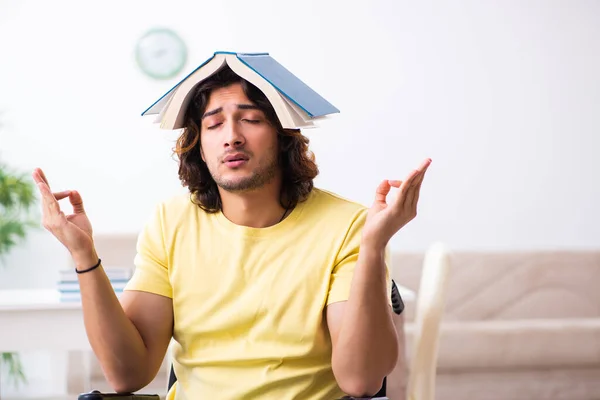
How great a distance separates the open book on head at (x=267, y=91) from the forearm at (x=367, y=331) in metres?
0.27

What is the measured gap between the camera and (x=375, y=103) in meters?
4.27

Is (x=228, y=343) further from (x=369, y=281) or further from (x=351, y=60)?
(x=351, y=60)

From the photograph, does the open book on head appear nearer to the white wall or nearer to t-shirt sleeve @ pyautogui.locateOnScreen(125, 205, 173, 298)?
t-shirt sleeve @ pyautogui.locateOnScreen(125, 205, 173, 298)

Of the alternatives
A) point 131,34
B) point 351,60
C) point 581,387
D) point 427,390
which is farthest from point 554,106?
point 427,390

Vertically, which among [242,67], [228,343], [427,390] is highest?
[242,67]

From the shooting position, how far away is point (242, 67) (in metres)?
1.53

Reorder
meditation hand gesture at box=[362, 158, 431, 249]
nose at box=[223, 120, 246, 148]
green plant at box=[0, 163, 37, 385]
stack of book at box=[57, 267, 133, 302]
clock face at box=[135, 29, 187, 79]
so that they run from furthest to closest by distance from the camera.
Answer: clock face at box=[135, 29, 187, 79]
green plant at box=[0, 163, 37, 385]
stack of book at box=[57, 267, 133, 302]
nose at box=[223, 120, 246, 148]
meditation hand gesture at box=[362, 158, 431, 249]

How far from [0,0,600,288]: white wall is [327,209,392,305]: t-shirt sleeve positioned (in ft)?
8.64

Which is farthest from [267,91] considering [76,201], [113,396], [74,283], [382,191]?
[74,283]

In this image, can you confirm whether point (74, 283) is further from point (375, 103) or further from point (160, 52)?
point (375, 103)

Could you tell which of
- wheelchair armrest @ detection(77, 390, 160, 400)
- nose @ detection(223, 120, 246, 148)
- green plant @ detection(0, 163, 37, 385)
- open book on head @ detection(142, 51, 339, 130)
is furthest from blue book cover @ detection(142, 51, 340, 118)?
green plant @ detection(0, 163, 37, 385)

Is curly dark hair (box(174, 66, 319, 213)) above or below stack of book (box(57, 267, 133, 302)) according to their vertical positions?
above

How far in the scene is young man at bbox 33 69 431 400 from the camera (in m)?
1.47

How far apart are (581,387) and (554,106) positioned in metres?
1.49
